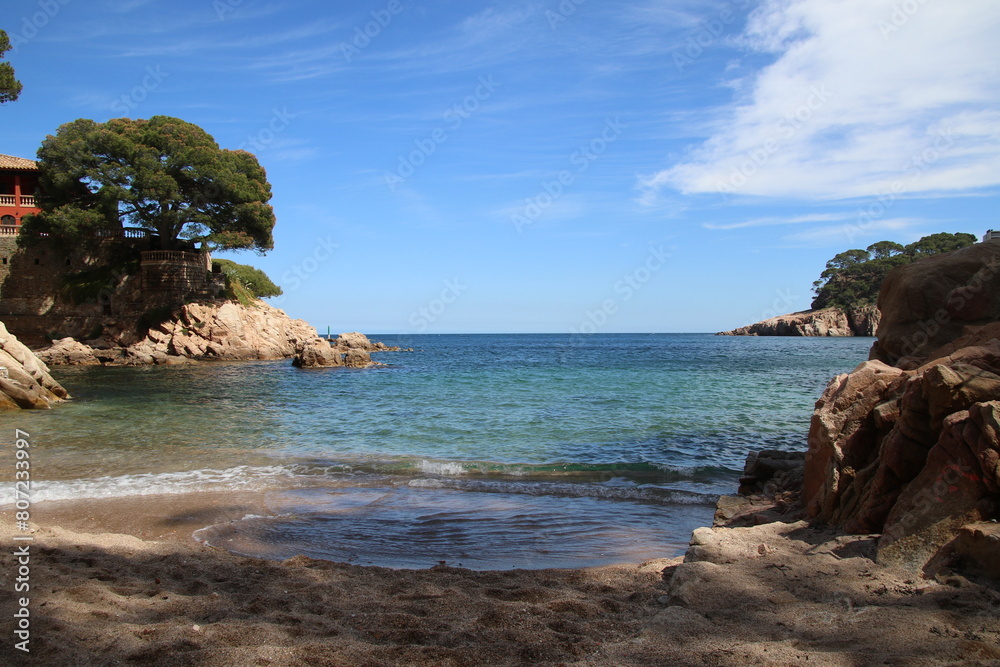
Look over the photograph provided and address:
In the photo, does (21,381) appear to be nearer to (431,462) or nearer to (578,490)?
(431,462)

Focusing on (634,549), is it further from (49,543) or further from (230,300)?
(230,300)

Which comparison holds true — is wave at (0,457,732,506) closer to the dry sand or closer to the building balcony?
the dry sand

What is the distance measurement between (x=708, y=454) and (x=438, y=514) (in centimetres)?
609

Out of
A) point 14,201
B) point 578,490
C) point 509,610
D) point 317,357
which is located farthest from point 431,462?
point 14,201

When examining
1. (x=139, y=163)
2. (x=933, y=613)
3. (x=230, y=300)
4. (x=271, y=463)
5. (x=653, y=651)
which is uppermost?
(x=139, y=163)

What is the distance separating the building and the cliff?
170 ft

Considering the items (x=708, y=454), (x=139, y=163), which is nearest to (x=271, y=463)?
(x=708, y=454)

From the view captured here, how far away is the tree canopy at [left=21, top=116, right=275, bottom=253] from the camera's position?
36.3 metres

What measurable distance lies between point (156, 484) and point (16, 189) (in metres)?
46.6

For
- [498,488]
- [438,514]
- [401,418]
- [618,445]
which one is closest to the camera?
[438,514]

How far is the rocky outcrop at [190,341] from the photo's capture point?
3694 cm

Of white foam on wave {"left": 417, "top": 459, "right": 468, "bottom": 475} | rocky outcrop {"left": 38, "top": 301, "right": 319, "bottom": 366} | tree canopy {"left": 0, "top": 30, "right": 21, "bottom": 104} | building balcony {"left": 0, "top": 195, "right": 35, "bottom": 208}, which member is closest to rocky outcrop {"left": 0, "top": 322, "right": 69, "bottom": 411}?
tree canopy {"left": 0, "top": 30, "right": 21, "bottom": 104}

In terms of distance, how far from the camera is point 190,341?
A: 3972cm

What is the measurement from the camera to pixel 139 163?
120ft
